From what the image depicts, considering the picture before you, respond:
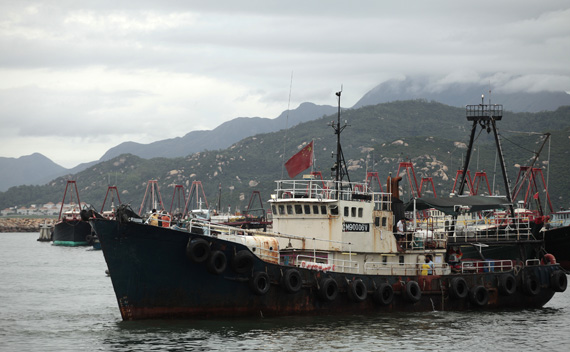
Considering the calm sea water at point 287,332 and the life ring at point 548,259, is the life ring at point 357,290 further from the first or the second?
the life ring at point 548,259

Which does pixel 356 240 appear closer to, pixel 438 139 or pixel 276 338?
pixel 276 338

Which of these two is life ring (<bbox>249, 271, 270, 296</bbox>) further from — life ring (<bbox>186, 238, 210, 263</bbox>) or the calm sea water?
life ring (<bbox>186, 238, 210, 263</bbox>)

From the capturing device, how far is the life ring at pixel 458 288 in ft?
105

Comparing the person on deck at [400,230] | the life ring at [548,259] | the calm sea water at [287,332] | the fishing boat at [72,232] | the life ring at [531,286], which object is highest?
the fishing boat at [72,232]

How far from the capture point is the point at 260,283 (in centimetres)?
2731

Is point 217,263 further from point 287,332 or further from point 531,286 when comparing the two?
point 531,286

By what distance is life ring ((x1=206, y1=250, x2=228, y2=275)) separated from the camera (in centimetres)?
2641

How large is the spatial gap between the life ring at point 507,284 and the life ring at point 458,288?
2.04 meters

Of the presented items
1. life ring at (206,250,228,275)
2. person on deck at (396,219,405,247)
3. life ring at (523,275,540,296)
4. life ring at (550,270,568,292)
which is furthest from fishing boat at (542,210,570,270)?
life ring at (206,250,228,275)

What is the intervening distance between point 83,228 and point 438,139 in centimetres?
8887

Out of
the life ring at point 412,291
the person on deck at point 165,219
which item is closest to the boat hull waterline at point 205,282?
the person on deck at point 165,219

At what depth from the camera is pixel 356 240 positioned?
30.7m

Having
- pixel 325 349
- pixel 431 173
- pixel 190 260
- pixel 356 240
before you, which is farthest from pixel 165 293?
pixel 431 173

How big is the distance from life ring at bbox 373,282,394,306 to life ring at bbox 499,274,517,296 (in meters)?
6.01
